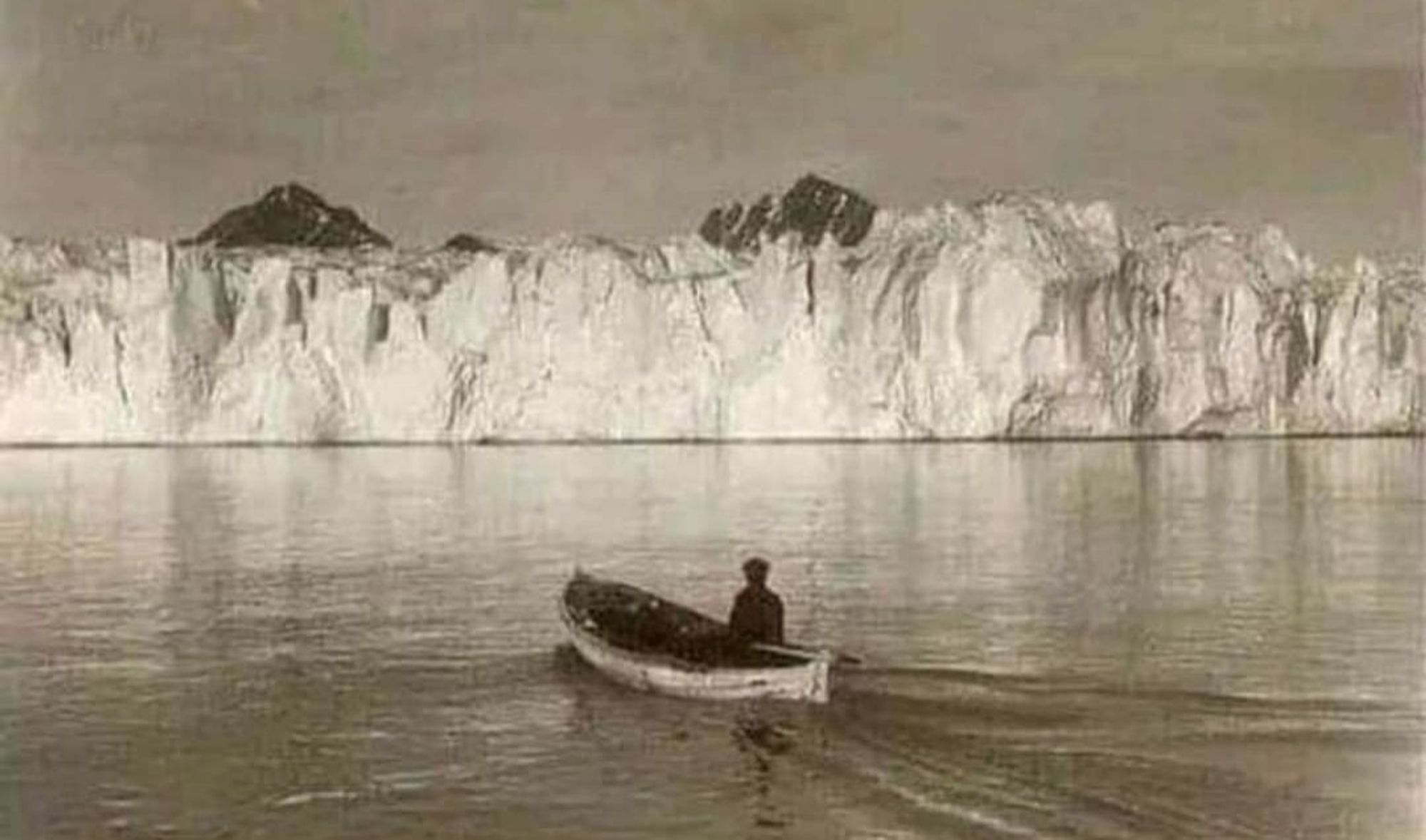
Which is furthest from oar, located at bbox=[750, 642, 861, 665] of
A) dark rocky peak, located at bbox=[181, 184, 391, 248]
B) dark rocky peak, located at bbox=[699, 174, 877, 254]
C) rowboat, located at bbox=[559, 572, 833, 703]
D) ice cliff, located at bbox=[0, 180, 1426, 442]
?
dark rocky peak, located at bbox=[181, 184, 391, 248]

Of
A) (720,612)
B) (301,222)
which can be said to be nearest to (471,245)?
(301,222)

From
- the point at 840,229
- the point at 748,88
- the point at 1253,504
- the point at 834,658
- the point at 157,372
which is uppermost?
the point at 748,88

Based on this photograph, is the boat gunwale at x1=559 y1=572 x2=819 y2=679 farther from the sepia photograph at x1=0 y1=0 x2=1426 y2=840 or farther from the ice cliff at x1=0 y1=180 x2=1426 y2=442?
the ice cliff at x1=0 y1=180 x2=1426 y2=442

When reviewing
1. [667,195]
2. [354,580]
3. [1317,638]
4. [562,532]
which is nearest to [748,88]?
[667,195]

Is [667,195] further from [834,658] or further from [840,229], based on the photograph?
[834,658]

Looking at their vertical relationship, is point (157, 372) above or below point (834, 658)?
above

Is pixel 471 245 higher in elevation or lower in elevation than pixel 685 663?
higher

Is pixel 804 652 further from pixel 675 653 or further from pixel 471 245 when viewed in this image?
pixel 471 245
